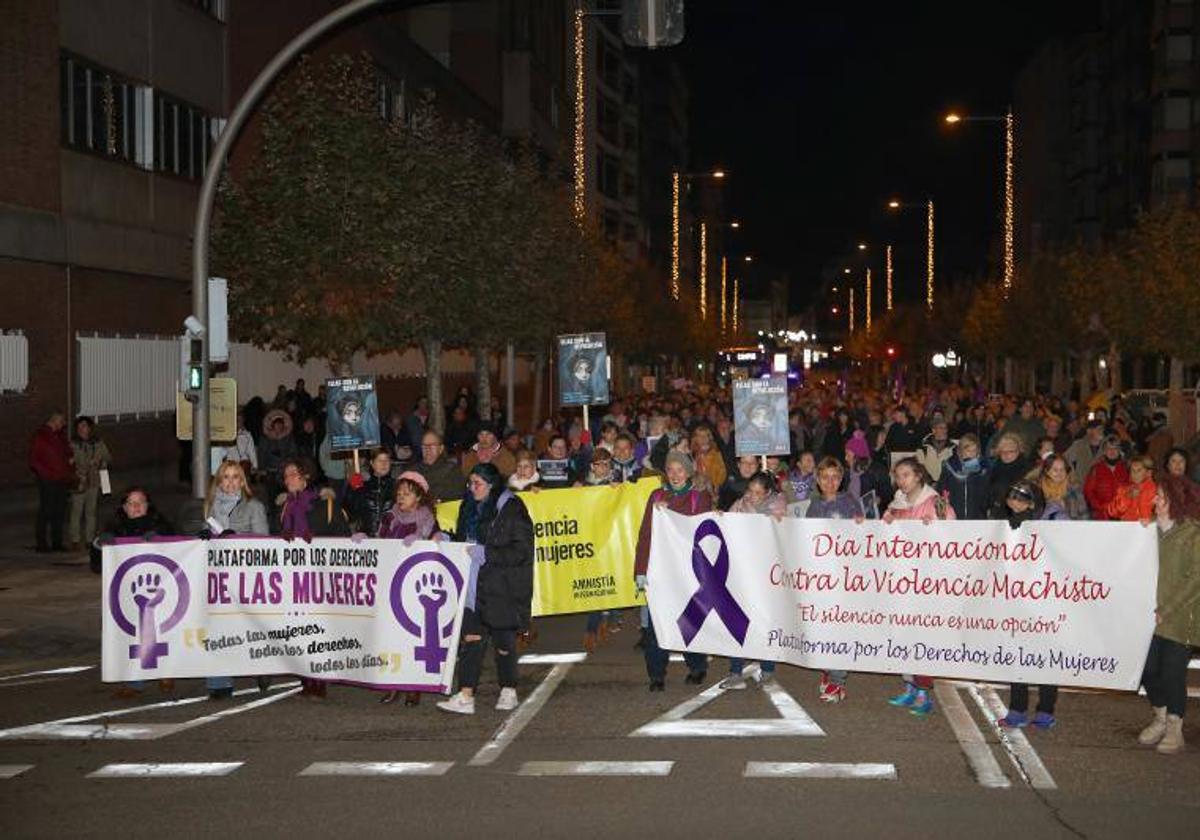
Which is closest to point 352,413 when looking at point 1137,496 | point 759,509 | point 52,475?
point 52,475

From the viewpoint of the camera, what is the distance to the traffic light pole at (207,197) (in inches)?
622

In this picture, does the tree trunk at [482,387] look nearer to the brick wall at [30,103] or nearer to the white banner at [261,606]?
the brick wall at [30,103]

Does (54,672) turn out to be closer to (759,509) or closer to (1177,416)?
(759,509)

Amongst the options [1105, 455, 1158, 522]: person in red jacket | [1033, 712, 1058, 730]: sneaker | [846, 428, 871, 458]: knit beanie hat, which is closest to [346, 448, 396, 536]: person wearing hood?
[1105, 455, 1158, 522]: person in red jacket

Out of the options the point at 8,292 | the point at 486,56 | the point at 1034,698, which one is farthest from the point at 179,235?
the point at 486,56

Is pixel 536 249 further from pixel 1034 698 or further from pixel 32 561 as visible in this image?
pixel 1034 698

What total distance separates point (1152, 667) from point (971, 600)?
4.28ft

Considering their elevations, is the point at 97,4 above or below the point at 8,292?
above

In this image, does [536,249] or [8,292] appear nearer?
[8,292]

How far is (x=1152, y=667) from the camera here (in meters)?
10.9

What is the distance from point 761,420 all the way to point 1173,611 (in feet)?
33.3

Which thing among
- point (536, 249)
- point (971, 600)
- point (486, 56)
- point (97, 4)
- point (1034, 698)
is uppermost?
point (486, 56)

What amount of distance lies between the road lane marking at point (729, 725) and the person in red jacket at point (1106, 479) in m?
6.66

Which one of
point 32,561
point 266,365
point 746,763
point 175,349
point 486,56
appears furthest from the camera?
point 486,56
